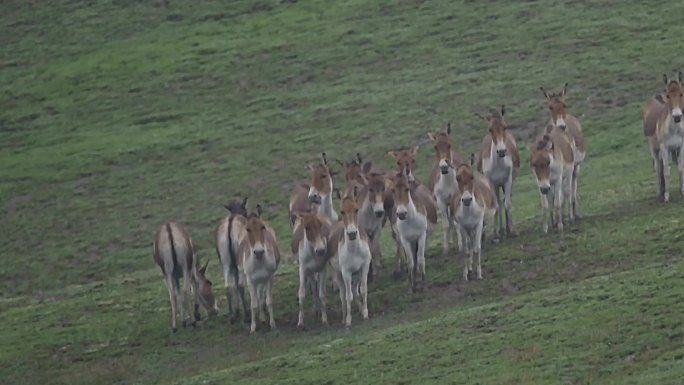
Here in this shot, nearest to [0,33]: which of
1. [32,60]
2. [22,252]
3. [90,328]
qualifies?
[32,60]

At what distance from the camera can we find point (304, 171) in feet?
146

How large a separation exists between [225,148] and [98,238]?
7.92 metres

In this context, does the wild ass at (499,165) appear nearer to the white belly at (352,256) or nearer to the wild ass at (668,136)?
the wild ass at (668,136)

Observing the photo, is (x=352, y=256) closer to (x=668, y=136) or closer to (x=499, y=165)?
(x=499, y=165)

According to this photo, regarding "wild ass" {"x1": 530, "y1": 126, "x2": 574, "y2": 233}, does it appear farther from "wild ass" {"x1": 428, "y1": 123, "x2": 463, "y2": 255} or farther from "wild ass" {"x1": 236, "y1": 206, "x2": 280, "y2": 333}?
"wild ass" {"x1": 236, "y1": 206, "x2": 280, "y2": 333}

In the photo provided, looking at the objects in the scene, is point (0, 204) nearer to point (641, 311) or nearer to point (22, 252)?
point (22, 252)

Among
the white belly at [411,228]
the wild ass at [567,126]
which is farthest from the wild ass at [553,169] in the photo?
the white belly at [411,228]

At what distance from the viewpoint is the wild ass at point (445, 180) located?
94.4ft

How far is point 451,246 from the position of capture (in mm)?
30109

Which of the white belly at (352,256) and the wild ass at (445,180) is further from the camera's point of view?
the wild ass at (445,180)

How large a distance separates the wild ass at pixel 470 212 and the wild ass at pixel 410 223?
0.68 m

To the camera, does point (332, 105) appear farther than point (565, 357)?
Yes

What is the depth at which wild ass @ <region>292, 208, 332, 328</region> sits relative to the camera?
26031 mm

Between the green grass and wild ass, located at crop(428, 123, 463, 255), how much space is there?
2.63ft
